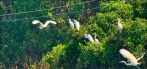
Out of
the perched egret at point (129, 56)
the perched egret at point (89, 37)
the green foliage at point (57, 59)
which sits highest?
the perched egret at point (129, 56)

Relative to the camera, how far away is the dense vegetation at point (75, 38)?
12.9 m

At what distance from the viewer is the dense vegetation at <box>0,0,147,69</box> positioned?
42.2ft

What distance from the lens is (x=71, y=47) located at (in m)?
14.4

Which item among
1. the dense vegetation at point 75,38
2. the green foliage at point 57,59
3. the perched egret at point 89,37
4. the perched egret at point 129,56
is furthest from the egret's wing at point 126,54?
the green foliage at point 57,59

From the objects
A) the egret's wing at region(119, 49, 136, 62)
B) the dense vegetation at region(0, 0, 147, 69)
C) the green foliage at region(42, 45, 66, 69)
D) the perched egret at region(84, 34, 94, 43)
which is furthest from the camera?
the green foliage at region(42, 45, 66, 69)

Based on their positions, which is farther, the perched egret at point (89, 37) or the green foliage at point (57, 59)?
the green foliage at point (57, 59)

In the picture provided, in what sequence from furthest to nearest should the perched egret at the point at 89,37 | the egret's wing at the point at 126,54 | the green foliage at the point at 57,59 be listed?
the green foliage at the point at 57,59, the perched egret at the point at 89,37, the egret's wing at the point at 126,54

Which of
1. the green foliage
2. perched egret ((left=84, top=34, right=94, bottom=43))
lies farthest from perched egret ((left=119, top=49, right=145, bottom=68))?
the green foliage

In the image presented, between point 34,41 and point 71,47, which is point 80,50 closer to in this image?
point 71,47

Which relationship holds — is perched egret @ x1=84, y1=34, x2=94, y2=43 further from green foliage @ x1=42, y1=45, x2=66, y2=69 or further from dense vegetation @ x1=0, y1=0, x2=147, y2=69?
green foliage @ x1=42, y1=45, x2=66, y2=69

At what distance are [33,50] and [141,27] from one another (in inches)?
230

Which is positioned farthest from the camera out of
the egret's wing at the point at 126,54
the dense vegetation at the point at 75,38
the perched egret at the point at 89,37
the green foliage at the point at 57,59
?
the green foliage at the point at 57,59

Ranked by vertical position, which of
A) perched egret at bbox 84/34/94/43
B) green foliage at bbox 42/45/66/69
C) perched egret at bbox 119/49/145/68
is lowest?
green foliage at bbox 42/45/66/69

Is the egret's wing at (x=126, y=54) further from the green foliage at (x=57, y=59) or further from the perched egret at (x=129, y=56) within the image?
the green foliage at (x=57, y=59)
